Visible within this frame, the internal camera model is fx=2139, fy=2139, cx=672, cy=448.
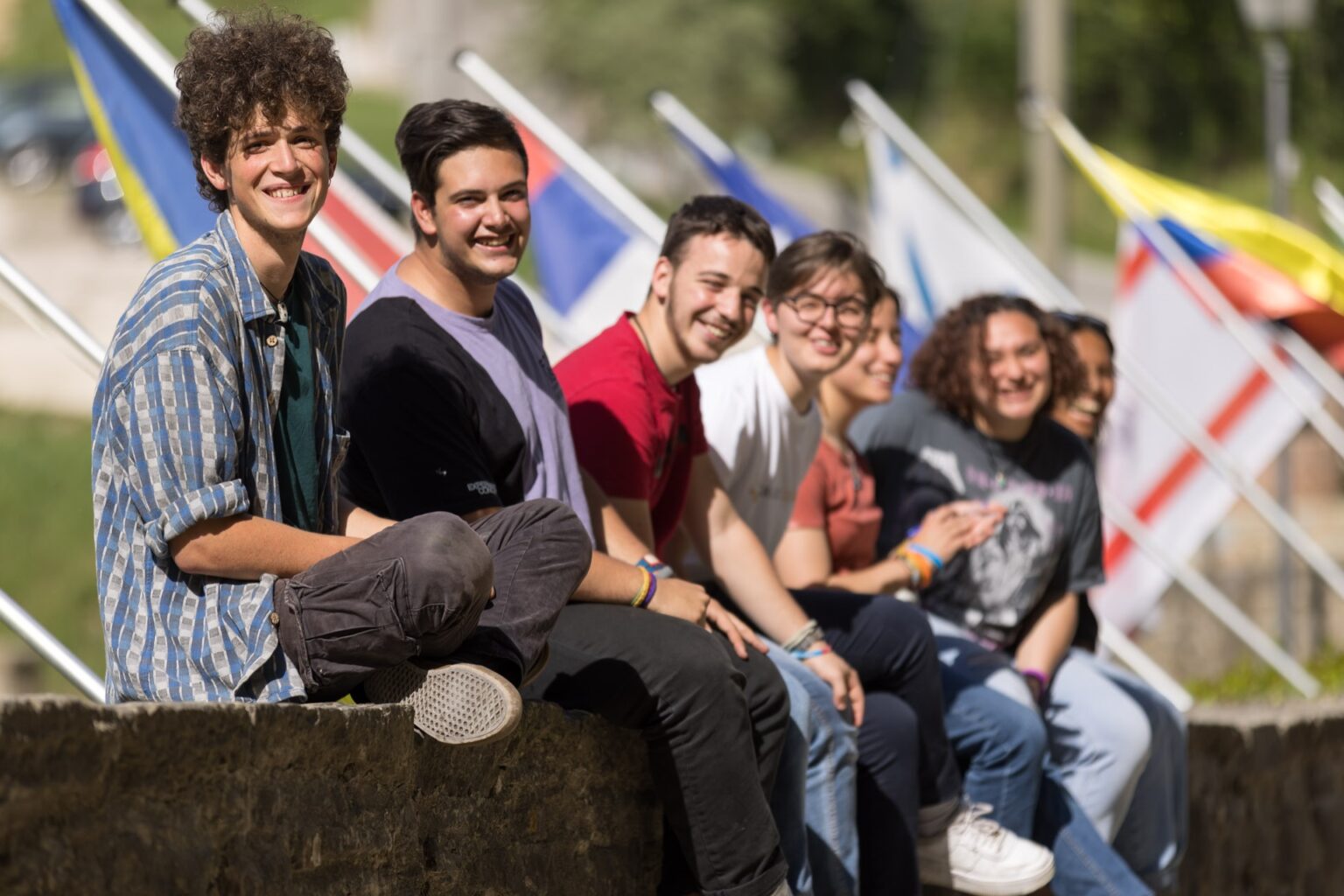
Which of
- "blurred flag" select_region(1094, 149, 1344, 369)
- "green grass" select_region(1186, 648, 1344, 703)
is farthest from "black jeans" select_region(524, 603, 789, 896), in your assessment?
"blurred flag" select_region(1094, 149, 1344, 369)

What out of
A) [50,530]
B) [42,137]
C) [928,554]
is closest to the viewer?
[928,554]

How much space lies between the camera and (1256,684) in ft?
27.9

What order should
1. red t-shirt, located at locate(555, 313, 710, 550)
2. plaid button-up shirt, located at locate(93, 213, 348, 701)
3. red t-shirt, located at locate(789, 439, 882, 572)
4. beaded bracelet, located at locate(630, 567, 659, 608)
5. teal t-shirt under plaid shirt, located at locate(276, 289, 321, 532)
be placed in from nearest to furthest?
1. plaid button-up shirt, located at locate(93, 213, 348, 701)
2. teal t-shirt under plaid shirt, located at locate(276, 289, 321, 532)
3. beaded bracelet, located at locate(630, 567, 659, 608)
4. red t-shirt, located at locate(555, 313, 710, 550)
5. red t-shirt, located at locate(789, 439, 882, 572)

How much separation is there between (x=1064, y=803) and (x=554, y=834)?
1.99 metres

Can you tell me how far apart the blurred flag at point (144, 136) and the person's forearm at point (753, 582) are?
168 cm

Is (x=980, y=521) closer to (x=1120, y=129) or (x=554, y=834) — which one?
(x=554, y=834)

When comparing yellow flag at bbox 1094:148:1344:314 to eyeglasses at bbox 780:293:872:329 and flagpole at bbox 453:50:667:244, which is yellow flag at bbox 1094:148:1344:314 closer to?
flagpole at bbox 453:50:667:244

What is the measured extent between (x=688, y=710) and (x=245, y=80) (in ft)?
4.41

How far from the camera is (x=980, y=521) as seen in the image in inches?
208

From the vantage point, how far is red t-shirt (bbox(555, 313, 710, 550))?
→ 13.9 feet

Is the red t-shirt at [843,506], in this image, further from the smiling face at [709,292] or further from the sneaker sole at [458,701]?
the sneaker sole at [458,701]

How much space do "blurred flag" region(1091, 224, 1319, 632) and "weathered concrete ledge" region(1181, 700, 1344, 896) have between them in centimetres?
136

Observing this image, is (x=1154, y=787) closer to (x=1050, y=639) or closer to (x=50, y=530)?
(x=1050, y=639)

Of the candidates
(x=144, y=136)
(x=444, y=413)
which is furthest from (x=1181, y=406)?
(x=444, y=413)
